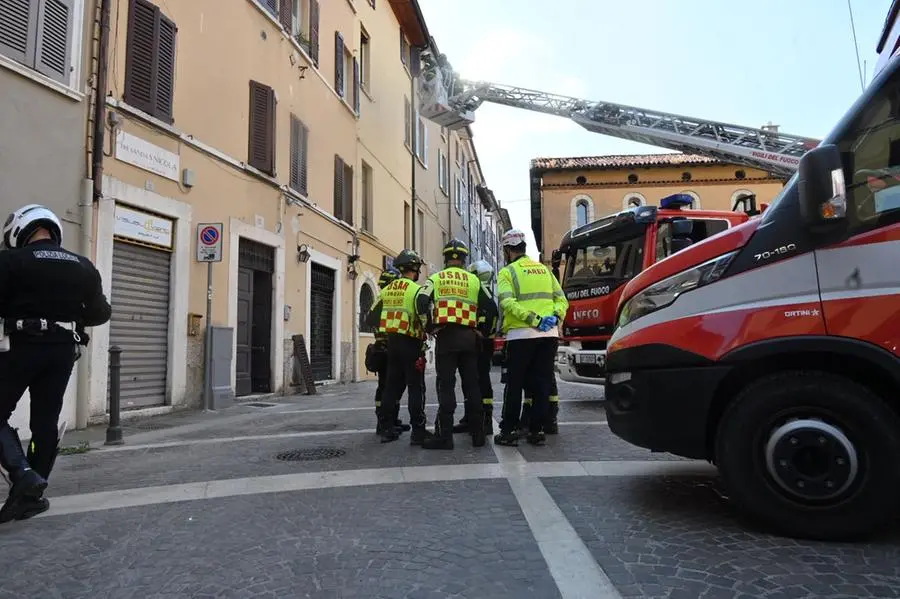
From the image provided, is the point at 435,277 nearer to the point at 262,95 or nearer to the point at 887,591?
the point at 887,591

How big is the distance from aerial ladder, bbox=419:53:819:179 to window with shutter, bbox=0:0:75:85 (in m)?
14.5

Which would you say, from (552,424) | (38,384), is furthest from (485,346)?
(38,384)

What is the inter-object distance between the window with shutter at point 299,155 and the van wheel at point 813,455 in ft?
37.4

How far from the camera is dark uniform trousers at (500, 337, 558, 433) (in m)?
5.52

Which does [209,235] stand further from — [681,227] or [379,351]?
[681,227]

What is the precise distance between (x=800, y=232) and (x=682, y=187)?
3237cm

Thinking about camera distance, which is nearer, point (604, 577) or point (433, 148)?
point (604, 577)

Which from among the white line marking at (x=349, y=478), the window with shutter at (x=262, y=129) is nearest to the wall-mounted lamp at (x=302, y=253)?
the window with shutter at (x=262, y=129)

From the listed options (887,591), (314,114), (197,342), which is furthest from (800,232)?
(314,114)

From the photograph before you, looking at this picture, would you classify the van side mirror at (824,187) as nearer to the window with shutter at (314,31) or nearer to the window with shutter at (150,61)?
the window with shutter at (150,61)

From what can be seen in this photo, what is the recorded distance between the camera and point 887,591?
240cm

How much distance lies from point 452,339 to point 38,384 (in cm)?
304

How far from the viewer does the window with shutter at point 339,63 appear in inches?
625

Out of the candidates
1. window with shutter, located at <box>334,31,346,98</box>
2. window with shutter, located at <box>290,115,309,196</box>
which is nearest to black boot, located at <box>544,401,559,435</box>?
window with shutter, located at <box>290,115,309,196</box>
